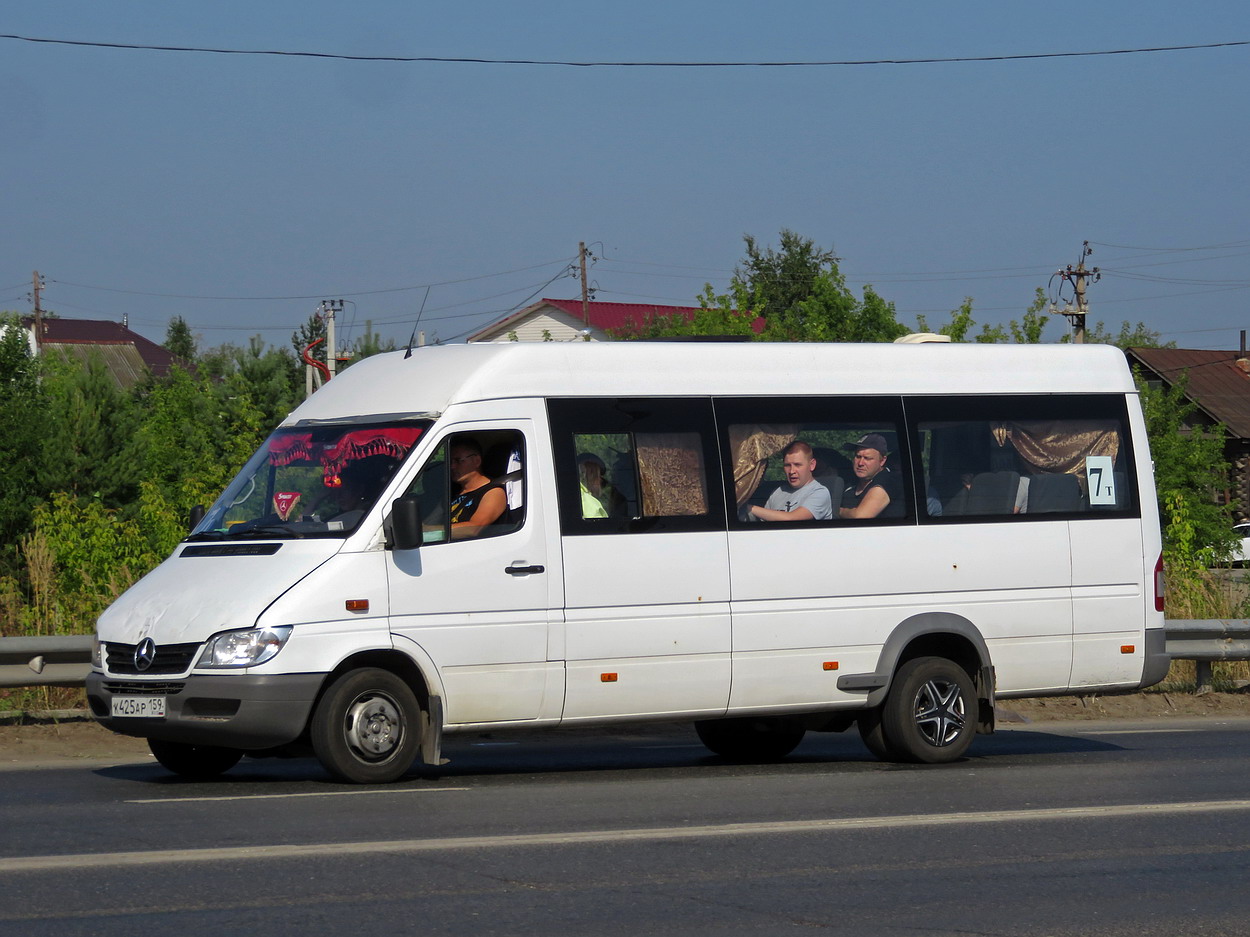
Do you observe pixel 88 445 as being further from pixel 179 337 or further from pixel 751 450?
pixel 179 337

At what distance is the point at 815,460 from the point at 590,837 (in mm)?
3836

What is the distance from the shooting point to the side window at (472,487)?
984 centimetres

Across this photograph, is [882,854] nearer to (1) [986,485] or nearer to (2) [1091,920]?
(2) [1091,920]

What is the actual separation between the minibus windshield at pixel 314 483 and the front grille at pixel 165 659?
0.79 metres

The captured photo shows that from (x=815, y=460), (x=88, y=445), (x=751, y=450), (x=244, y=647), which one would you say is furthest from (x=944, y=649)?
(x=88, y=445)

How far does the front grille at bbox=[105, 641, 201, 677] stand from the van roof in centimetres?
181

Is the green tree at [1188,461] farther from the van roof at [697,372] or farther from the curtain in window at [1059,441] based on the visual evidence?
the van roof at [697,372]

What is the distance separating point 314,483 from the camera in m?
9.97

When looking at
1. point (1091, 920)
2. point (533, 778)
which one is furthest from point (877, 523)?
point (1091, 920)

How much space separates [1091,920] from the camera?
6.29 meters

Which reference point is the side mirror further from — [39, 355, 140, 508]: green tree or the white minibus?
[39, 355, 140, 508]: green tree

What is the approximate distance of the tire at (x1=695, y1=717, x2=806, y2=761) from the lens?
11.7 meters

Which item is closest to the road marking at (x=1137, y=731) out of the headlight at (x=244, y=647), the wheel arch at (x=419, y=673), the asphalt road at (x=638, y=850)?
the asphalt road at (x=638, y=850)

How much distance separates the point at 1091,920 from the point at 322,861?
304cm
